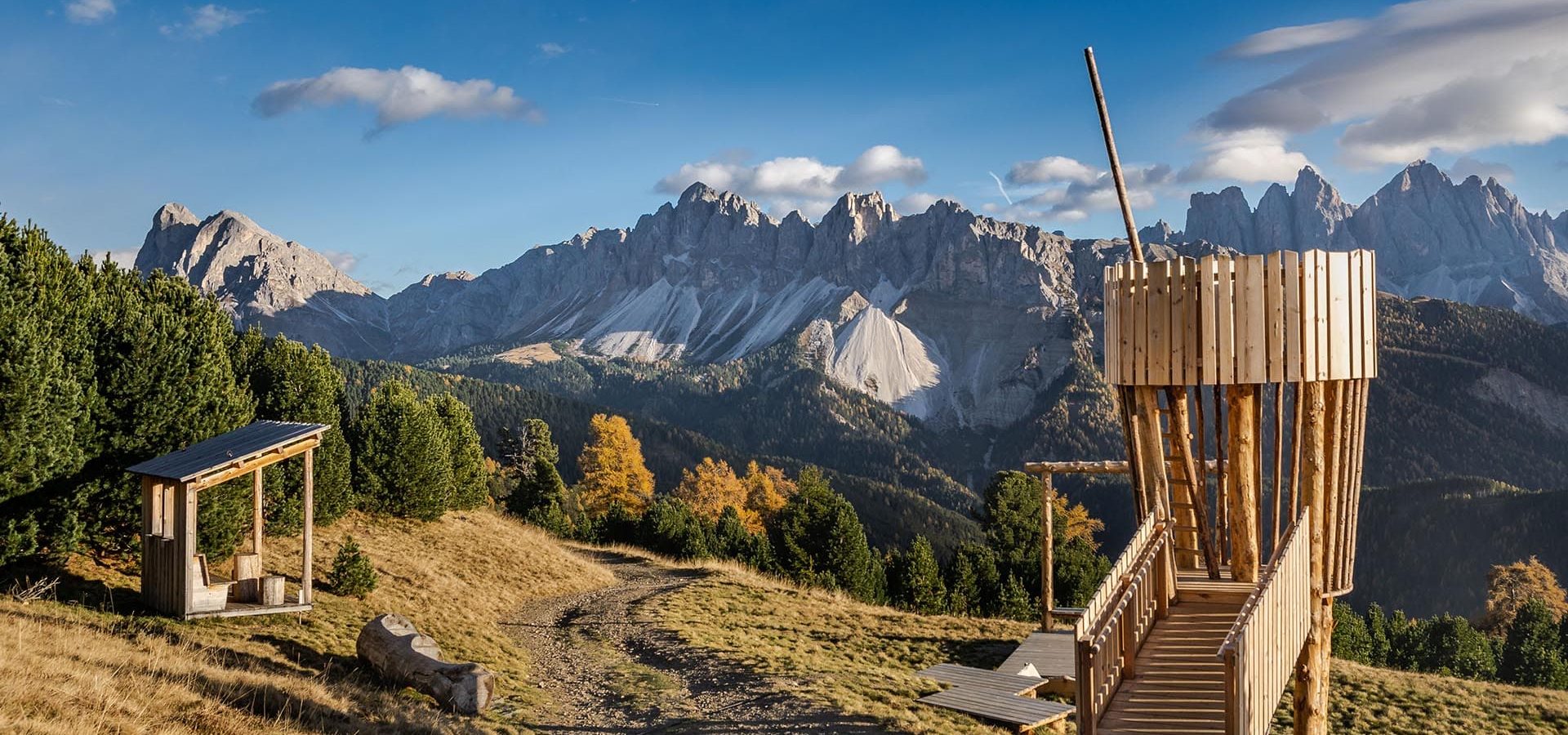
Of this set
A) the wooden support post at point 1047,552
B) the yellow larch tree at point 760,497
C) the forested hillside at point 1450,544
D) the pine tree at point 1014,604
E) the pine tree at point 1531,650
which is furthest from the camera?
the forested hillside at point 1450,544

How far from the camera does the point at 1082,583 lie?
1590 inches

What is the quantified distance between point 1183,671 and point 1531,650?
5538 centimetres

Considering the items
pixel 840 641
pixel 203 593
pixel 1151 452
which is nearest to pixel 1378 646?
→ pixel 840 641

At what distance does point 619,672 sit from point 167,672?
8527 millimetres

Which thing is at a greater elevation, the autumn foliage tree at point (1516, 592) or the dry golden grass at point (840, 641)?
the dry golden grass at point (840, 641)

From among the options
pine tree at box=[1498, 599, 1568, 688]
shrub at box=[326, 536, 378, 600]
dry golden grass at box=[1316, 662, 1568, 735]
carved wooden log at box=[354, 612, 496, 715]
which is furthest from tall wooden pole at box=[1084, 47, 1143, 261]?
pine tree at box=[1498, 599, 1568, 688]

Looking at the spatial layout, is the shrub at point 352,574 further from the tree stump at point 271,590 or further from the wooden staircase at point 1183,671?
the wooden staircase at point 1183,671

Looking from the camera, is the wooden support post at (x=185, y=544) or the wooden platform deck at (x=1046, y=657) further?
the wooden platform deck at (x=1046, y=657)

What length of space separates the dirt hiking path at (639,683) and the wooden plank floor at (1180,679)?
645 centimetres

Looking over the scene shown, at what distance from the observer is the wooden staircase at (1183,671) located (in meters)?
7.89

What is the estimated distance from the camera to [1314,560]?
8.78m

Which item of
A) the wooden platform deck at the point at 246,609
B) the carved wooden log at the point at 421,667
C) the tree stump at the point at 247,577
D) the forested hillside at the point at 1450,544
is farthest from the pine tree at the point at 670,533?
the forested hillside at the point at 1450,544

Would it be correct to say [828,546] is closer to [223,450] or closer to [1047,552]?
Answer: [1047,552]

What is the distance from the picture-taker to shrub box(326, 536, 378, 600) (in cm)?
1927
